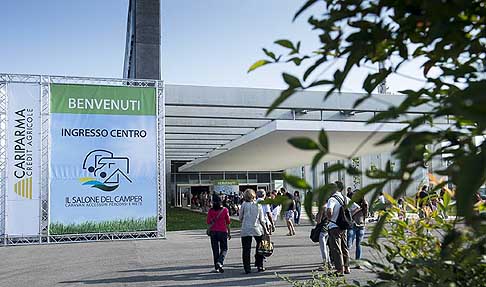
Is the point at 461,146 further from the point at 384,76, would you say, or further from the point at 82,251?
the point at 82,251

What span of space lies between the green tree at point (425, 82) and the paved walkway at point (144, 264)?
6.34 metres

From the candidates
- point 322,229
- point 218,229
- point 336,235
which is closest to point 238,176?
point 218,229

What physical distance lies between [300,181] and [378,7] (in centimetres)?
49

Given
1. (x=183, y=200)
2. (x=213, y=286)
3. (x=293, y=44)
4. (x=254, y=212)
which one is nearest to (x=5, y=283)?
(x=213, y=286)

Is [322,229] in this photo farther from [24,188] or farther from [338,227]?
[24,188]

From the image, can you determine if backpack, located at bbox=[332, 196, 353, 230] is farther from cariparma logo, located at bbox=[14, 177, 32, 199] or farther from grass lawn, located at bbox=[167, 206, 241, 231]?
grass lawn, located at bbox=[167, 206, 241, 231]

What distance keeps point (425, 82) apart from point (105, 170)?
1589cm

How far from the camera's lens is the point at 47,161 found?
16.2 metres

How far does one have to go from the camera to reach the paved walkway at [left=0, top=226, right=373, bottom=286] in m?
9.41

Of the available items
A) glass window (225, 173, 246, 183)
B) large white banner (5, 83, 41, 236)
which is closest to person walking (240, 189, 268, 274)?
large white banner (5, 83, 41, 236)

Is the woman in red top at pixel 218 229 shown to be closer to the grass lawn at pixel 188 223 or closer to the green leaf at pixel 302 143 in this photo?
the green leaf at pixel 302 143

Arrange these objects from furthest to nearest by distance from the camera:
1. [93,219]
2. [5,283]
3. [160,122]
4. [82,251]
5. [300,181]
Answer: [160,122] → [93,219] → [82,251] → [5,283] → [300,181]

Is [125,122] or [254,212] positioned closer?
[254,212]

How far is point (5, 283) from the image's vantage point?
960 cm
